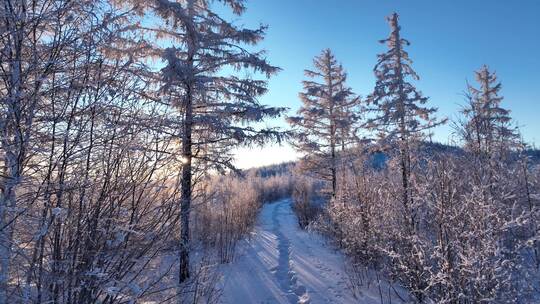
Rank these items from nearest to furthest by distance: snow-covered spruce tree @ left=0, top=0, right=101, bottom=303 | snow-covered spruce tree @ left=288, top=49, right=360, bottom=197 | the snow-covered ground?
snow-covered spruce tree @ left=0, top=0, right=101, bottom=303, the snow-covered ground, snow-covered spruce tree @ left=288, top=49, right=360, bottom=197

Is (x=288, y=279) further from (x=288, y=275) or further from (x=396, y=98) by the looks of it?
(x=396, y=98)

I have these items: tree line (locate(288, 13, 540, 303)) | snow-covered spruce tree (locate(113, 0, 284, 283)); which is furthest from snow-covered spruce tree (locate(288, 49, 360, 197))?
snow-covered spruce tree (locate(113, 0, 284, 283))

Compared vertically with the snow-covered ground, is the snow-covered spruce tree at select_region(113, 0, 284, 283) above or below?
above

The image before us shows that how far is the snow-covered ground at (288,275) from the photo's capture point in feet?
23.1

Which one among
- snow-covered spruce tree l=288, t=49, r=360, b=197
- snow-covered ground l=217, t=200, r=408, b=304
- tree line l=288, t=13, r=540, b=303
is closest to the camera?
tree line l=288, t=13, r=540, b=303

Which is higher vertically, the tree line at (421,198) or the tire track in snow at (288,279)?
the tree line at (421,198)

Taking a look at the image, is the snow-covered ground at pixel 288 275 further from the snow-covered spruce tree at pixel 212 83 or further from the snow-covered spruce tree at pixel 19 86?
the snow-covered spruce tree at pixel 19 86

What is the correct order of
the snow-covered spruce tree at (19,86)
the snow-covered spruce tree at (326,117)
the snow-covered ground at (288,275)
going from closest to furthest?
the snow-covered spruce tree at (19,86), the snow-covered ground at (288,275), the snow-covered spruce tree at (326,117)

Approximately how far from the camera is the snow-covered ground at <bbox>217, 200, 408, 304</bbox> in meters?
7.05

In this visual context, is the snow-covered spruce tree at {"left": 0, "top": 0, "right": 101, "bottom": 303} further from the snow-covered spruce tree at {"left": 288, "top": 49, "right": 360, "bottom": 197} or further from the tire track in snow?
the snow-covered spruce tree at {"left": 288, "top": 49, "right": 360, "bottom": 197}

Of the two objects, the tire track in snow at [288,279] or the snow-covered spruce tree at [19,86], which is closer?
the snow-covered spruce tree at [19,86]

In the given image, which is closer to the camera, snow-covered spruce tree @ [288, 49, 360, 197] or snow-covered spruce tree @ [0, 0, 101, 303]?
snow-covered spruce tree @ [0, 0, 101, 303]

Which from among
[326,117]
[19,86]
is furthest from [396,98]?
[19,86]

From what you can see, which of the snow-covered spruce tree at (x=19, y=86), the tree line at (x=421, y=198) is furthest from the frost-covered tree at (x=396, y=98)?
the snow-covered spruce tree at (x=19, y=86)
